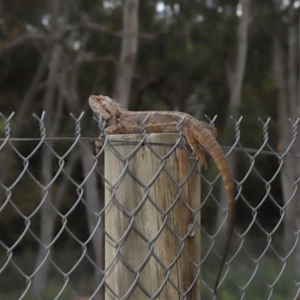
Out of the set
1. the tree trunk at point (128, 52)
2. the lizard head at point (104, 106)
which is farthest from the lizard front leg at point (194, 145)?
the tree trunk at point (128, 52)

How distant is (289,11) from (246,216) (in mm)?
6222

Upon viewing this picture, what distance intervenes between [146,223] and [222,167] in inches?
16.8

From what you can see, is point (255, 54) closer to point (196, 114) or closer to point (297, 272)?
point (196, 114)

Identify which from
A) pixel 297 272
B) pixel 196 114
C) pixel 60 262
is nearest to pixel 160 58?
pixel 196 114

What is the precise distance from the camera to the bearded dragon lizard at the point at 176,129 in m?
2.33

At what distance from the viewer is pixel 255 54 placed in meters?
18.3

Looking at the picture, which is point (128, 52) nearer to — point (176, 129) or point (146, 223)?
point (176, 129)

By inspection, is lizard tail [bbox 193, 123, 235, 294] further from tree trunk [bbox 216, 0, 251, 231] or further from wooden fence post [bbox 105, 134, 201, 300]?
tree trunk [bbox 216, 0, 251, 231]

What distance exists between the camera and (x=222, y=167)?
7.78 feet

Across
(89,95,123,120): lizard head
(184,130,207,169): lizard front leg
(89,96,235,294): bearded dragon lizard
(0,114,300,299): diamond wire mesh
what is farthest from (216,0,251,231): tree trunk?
(184,130,207,169): lizard front leg

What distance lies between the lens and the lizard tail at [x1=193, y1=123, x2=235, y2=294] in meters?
2.22

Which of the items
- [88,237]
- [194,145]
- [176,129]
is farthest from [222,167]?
[88,237]

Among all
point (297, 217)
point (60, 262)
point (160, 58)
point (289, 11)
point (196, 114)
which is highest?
point (289, 11)

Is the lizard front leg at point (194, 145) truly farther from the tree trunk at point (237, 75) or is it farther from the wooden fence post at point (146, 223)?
the tree trunk at point (237, 75)
